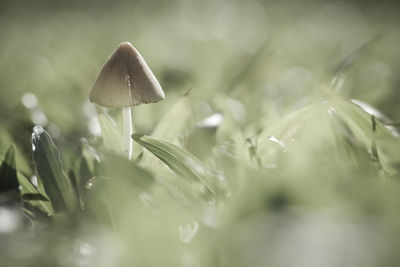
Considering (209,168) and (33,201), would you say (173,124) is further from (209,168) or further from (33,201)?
(33,201)

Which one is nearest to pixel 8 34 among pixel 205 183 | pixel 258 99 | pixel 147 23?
pixel 147 23

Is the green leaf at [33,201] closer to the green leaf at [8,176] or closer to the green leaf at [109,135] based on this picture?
the green leaf at [8,176]

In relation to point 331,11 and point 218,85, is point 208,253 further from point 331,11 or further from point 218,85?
point 331,11

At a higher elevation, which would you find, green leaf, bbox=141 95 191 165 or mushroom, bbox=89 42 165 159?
mushroom, bbox=89 42 165 159

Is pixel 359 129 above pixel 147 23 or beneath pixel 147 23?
above

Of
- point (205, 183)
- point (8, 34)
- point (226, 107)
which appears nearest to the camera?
point (205, 183)

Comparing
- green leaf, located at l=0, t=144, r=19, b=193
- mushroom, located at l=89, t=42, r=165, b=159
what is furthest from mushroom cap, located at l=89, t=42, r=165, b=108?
green leaf, located at l=0, t=144, r=19, b=193

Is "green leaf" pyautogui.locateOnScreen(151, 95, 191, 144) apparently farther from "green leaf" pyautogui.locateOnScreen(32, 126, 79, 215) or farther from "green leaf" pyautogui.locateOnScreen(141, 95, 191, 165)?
"green leaf" pyautogui.locateOnScreen(32, 126, 79, 215)
